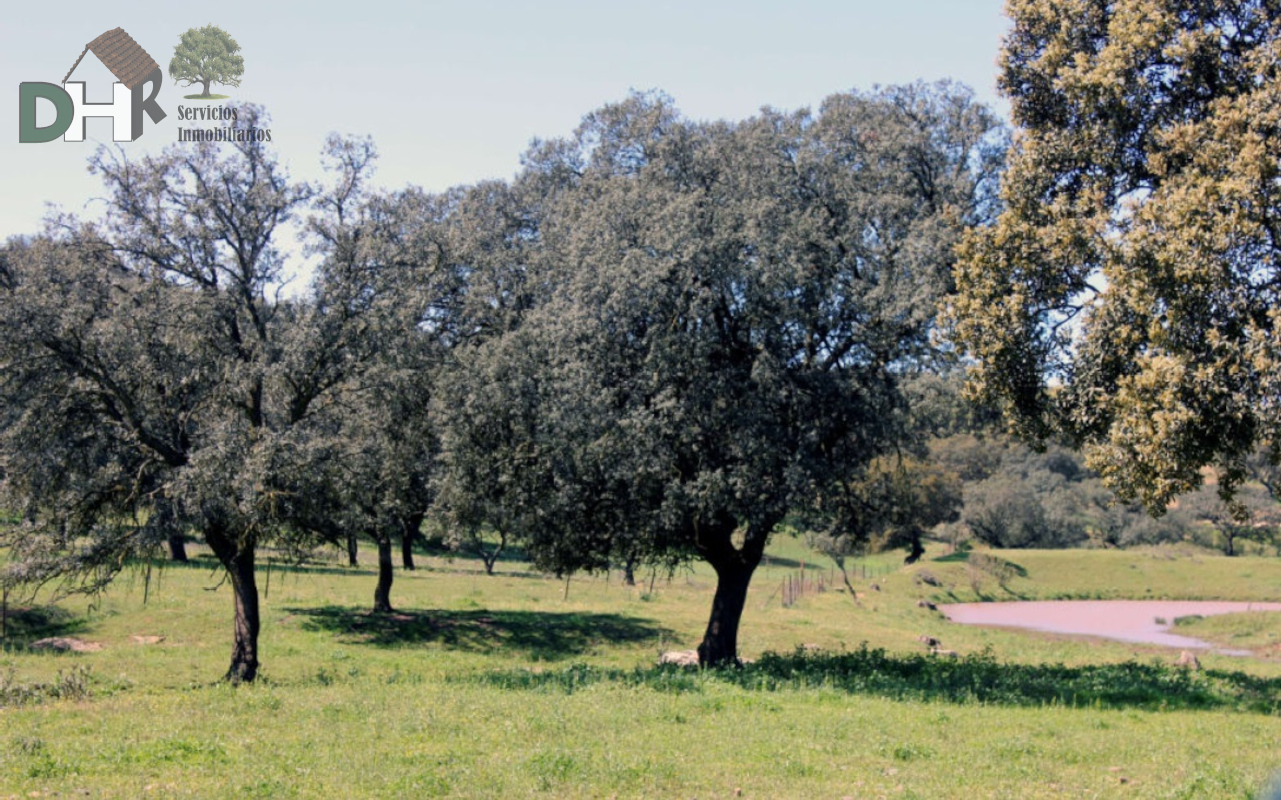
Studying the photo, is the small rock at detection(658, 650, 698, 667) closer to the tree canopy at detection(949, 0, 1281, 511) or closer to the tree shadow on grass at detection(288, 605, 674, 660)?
the tree shadow on grass at detection(288, 605, 674, 660)

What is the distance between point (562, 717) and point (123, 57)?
1654cm

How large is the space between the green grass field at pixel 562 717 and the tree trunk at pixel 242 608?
2.62 feet

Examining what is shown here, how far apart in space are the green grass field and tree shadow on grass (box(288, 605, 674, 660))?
0.13 meters

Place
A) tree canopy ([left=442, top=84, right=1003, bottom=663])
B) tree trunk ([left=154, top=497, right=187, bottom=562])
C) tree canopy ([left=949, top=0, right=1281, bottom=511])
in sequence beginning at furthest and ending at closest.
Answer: tree canopy ([left=442, top=84, right=1003, bottom=663]), tree trunk ([left=154, top=497, right=187, bottom=562]), tree canopy ([left=949, top=0, right=1281, bottom=511])

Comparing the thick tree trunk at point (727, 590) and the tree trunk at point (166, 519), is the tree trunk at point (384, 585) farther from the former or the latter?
the tree trunk at point (166, 519)

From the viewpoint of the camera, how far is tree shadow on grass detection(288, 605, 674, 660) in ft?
91.1

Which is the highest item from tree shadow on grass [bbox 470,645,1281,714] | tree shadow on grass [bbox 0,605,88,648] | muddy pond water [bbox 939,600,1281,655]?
tree shadow on grass [bbox 0,605,88,648]

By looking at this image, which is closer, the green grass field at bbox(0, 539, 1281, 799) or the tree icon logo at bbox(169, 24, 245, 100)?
the green grass field at bbox(0, 539, 1281, 799)

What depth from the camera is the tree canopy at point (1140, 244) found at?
13602 mm

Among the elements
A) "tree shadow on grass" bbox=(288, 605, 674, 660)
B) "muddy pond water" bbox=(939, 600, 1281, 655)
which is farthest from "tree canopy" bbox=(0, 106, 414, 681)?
"muddy pond water" bbox=(939, 600, 1281, 655)

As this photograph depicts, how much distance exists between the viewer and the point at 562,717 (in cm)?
1312

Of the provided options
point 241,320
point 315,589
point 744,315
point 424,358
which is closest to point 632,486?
point 744,315

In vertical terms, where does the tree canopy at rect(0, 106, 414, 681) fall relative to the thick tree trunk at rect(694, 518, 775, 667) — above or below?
above

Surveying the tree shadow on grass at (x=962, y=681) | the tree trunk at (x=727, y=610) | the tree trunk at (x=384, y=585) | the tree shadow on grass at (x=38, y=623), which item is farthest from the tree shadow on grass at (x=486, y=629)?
the tree shadow on grass at (x=962, y=681)
